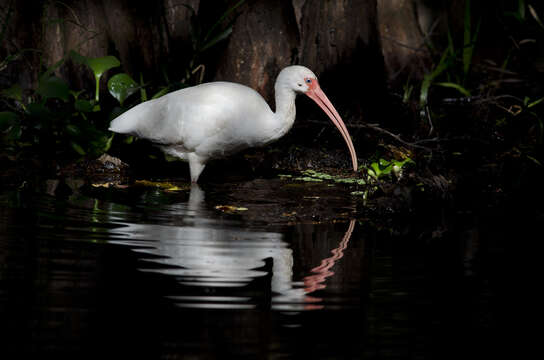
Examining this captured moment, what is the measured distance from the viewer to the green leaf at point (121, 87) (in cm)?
689

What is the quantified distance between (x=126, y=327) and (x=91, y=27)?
4991 mm

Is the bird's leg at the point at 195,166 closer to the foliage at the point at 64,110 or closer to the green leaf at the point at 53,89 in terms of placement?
the foliage at the point at 64,110

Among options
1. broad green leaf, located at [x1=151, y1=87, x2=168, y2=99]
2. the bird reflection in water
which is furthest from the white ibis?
the bird reflection in water

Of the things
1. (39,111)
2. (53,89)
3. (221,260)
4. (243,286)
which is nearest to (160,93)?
(53,89)

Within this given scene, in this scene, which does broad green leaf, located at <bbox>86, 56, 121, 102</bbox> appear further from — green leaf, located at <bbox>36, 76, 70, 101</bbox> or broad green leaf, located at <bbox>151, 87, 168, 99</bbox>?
broad green leaf, located at <bbox>151, 87, 168, 99</bbox>

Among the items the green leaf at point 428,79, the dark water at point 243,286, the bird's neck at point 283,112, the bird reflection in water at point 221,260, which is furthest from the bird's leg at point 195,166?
the green leaf at point 428,79

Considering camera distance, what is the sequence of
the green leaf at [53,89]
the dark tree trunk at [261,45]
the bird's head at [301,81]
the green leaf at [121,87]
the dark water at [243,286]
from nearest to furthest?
the dark water at [243,286]
the bird's head at [301,81]
the green leaf at [53,89]
the green leaf at [121,87]
the dark tree trunk at [261,45]

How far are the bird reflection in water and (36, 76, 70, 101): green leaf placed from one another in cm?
223

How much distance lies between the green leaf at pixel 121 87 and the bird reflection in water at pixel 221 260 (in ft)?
7.58

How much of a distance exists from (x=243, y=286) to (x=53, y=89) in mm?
3831

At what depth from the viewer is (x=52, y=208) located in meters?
4.89

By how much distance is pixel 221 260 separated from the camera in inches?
147

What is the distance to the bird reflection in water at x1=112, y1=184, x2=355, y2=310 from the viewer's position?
3189mm

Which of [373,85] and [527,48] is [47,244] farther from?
[527,48]
